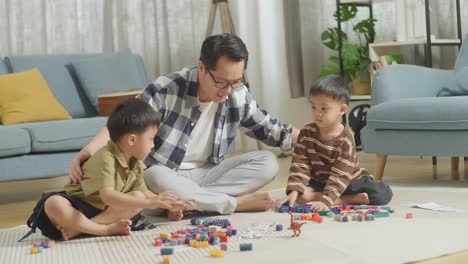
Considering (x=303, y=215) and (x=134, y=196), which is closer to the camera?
(x=134, y=196)

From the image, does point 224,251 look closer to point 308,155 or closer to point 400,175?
point 308,155

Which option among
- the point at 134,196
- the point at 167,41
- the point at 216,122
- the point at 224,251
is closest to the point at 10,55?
the point at 167,41

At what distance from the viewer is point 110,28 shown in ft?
17.7

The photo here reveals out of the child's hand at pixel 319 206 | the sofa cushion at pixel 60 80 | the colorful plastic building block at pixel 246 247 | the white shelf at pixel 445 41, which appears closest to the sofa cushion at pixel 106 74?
the sofa cushion at pixel 60 80

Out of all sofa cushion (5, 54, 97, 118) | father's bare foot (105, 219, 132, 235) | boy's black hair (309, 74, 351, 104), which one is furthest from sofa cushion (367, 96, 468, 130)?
sofa cushion (5, 54, 97, 118)

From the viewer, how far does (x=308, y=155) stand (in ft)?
9.81

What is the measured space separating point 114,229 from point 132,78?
2.39 meters

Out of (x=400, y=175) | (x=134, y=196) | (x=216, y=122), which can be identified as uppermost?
(x=216, y=122)

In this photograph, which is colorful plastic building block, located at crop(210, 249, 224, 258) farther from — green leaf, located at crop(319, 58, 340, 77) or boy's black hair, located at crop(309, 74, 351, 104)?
green leaf, located at crop(319, 58, 340, 77)

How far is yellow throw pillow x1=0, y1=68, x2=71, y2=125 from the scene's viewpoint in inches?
163

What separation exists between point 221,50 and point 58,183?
2447mm

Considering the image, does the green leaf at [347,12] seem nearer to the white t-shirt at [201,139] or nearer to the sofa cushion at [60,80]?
the sofa cushion at [60,80]

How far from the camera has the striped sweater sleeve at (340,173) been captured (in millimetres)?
2832

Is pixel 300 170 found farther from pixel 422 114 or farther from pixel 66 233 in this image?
pixel 66 233
